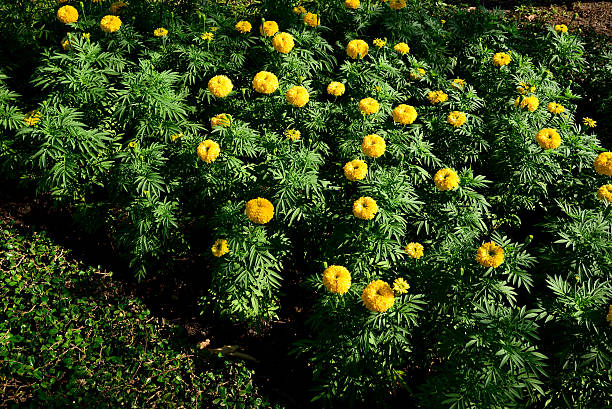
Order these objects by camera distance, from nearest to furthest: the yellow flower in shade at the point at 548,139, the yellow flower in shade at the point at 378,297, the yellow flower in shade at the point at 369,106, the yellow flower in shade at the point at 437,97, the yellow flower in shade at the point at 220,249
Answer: the yellow flower in shade at the point at 378,297
the yellow flower in shade at the point at 220,249
the yellow flower in shade at the point at 548,139
the yellow flower in shade at the point at 369,106
the yellow flower in shade at the point at 437,97

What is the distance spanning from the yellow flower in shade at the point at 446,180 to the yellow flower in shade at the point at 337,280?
104 cm

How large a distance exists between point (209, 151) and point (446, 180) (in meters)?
1.81

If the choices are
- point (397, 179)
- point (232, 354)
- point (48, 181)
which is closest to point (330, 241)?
point (397, 179)

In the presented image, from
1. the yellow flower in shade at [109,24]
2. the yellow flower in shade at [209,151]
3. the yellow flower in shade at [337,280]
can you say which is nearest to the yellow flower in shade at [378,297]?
the yellow flower in shade at [337,280]

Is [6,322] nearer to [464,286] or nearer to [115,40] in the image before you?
[115,40]

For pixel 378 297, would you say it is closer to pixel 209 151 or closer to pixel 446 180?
pixel 446 180

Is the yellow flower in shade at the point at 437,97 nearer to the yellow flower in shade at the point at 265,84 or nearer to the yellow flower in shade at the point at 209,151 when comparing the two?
the yellow flower in shade at the point at 265,84

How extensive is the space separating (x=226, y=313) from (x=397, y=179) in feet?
5.64

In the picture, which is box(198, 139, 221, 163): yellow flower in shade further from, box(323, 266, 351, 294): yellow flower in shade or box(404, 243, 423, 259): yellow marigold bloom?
box(404, 243, 423, 259): yellow marigold bloom

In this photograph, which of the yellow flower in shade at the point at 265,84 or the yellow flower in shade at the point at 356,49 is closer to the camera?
the yellow flower in shade at the point at 265,84

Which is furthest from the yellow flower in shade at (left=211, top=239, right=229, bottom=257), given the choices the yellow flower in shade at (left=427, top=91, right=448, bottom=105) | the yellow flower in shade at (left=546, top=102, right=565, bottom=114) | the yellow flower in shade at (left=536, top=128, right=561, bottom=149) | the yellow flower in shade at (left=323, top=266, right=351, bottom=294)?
the yellow flower in shade at (left=546, top=102, right=565, bottom=114)

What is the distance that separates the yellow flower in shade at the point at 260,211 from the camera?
10.2ft

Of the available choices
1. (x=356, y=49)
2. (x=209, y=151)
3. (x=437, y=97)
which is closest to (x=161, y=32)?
(x=209, y=151)

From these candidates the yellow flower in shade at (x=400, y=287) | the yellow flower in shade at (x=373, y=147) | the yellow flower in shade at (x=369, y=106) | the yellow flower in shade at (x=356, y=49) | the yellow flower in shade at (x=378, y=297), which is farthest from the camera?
the yellow flower in shade at (x=356, y=49)
